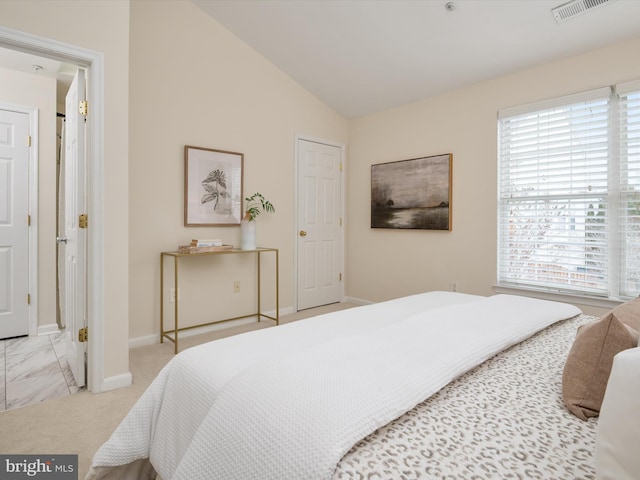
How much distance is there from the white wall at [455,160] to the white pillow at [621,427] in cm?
283

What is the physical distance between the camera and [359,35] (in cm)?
329

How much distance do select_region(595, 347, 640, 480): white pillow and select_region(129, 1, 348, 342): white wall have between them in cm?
321

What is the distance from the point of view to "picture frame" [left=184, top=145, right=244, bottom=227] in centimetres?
339

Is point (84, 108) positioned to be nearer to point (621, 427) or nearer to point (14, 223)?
point (14, 223)

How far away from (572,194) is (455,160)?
1092mm

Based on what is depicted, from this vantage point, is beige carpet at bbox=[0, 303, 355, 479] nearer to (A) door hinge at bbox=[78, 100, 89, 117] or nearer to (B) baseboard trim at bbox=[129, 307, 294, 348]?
(B) baseboard trim at bbox=[129, 307, 294, 348]

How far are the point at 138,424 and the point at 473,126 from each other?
142 inches

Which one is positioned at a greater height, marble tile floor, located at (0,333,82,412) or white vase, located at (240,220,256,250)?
white vase, located at (240,220,256,250)

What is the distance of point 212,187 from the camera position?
3.55 m

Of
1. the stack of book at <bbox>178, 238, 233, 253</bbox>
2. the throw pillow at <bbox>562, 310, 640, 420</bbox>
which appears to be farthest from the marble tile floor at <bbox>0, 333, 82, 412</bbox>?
the throw pillow at <bbox>562, 310, 640, 420</bbox>

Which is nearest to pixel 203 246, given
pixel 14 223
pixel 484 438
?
pixel 14 223

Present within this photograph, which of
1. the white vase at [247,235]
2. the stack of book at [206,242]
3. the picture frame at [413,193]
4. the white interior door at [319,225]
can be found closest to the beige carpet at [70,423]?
the stack of book at [206,242]

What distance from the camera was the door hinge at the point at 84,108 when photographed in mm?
2269

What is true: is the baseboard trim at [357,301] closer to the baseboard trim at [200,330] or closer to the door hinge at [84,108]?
the baseboard trim at [200,330]
